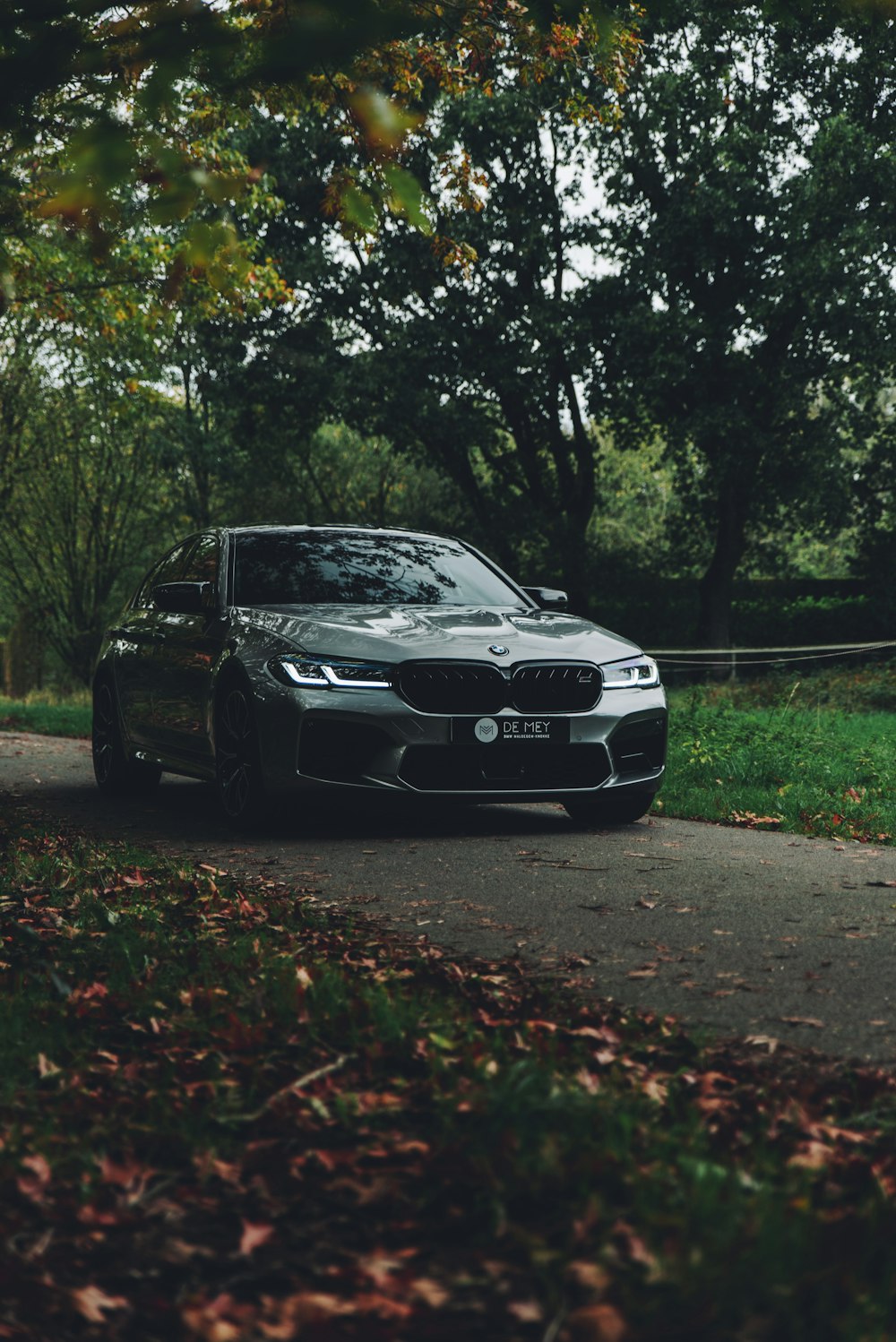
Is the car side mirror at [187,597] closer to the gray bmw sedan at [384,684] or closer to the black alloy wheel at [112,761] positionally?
the gray bmw sedan at [384,684]

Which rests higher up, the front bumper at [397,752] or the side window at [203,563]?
the side window at [203,563]

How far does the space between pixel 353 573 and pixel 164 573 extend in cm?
209

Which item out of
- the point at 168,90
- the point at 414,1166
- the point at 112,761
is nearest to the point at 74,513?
the point at 112,761

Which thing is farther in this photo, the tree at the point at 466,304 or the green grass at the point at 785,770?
the tree at the point at 466,304

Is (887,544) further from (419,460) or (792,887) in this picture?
(792,887)

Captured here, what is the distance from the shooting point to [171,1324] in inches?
92.2

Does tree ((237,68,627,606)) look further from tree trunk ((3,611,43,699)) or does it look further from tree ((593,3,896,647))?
tree trunk ((3,611,43,699))

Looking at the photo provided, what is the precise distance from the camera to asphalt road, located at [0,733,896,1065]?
4.34m

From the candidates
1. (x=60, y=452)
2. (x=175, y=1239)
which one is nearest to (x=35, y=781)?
(x=175, y=1239)

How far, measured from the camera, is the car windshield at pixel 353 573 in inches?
346

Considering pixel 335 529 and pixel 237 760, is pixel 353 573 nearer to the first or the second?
pixel 335 529

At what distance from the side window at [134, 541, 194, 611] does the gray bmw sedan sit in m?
0.59

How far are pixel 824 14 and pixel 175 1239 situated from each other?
533 centimetres

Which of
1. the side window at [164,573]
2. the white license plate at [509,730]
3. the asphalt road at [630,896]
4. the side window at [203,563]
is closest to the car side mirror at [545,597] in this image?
the asphalt road at [630,896]
